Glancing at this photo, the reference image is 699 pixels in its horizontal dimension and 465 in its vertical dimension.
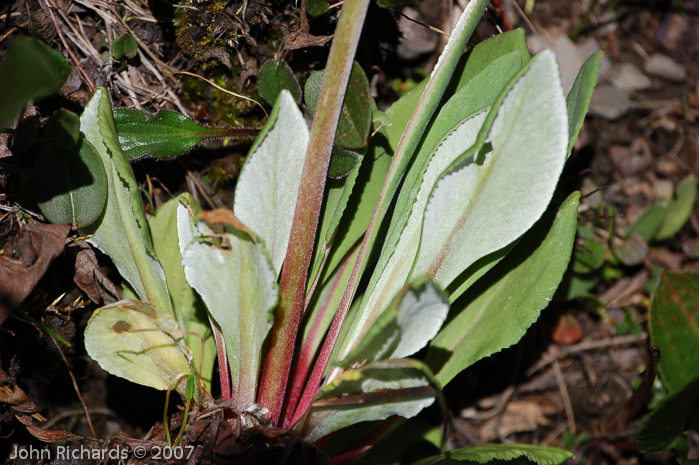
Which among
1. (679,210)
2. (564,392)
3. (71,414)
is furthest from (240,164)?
(679,210)

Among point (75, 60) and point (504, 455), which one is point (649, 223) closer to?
point (504, 455)

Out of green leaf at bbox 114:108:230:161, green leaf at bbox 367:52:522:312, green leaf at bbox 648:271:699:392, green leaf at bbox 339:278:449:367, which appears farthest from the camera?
green leaf at bbox 648:271:699:392

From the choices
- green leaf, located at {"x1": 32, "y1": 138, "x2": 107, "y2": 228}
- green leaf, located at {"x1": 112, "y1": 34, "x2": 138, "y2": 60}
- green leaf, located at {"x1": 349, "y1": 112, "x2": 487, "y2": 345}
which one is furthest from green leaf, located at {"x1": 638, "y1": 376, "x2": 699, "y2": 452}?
green leaf, located at {"x1": 112, "y1": 34, "x2": 138, "y2": 60}

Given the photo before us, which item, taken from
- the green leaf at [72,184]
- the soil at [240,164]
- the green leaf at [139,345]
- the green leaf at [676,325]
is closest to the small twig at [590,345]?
the soil at [240,164]

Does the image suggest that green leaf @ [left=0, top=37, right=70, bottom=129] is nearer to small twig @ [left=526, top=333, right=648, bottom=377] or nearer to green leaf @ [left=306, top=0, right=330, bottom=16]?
green leaf @ [left=306, top=0, right=330, bottom=16]

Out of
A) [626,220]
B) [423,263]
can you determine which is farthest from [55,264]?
[626,220]

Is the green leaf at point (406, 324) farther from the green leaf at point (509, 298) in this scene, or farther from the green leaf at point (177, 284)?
the green leaf at point (177, 284)
